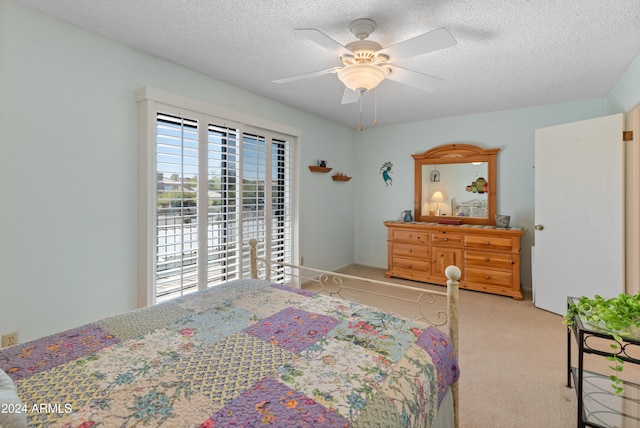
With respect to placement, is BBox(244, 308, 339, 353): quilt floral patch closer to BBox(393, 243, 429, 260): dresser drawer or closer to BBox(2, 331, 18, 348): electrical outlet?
BBox(2, 331, 18, 348): electrical outlet

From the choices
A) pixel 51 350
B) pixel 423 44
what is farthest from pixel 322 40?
pixel 51 350

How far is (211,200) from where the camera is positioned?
291 centimetres

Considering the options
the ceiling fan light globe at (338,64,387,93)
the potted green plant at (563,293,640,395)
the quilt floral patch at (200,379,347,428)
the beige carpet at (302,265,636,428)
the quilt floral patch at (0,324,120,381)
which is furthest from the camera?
the ceiling fan light globe at (338,64,387,93)

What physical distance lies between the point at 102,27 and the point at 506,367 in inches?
149

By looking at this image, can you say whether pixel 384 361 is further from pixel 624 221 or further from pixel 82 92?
pixel 624 221

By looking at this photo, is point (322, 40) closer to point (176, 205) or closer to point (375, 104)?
point (176, 205)

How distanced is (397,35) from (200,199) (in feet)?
6.89

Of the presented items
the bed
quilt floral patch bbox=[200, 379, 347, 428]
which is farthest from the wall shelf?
quilt floral patch bbox=[200, 379, 347, 428]

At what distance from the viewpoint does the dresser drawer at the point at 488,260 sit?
373 cm

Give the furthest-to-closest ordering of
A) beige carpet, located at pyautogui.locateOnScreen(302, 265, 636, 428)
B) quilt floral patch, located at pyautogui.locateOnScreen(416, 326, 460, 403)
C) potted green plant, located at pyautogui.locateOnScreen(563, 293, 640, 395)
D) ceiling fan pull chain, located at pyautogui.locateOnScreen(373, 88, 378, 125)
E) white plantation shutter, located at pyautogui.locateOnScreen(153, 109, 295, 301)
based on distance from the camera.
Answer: ceiling fan pull chain, located at pyautogui.locateOnScreen(373, 88, 378, 125) < white plantation shutter, located at pyautogui.locateOnScreen(153, 109, 295, 301) < beige carpet, located at pyautogui.locateOnScreen(302, 265, 636, 428) < potted green plant, located at pyautogui.locateOnScreen(563, 293, 640, 395) < quilt floral patch, located at pyautogui.locateOnScreen(416, 326, 460, 403)

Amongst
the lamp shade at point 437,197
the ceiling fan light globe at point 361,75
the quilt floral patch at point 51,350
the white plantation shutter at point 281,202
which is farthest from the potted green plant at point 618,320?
the lamp shade at point 437,197

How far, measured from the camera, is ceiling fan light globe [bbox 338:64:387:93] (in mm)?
2082

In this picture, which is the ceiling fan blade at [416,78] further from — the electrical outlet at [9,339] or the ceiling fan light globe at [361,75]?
the electrical outlet at [9,339]

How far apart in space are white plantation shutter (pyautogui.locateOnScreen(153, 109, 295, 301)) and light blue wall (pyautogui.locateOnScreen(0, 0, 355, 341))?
9.1 inches
